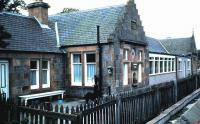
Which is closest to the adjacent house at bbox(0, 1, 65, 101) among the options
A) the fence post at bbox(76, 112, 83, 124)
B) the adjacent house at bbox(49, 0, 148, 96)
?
the adjacent house at bbox(49, 0, 148, 96)

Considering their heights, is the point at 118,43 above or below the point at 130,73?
above

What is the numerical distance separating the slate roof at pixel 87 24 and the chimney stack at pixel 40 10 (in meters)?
1.37

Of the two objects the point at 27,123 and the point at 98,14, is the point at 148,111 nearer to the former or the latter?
the point at 27,123

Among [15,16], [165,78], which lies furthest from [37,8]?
[165,78]

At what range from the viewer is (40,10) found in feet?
61.0

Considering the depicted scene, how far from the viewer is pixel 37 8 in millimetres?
18844

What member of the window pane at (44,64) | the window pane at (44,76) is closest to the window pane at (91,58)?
the window pane at (44,64)

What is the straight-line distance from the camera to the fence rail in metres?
5.78

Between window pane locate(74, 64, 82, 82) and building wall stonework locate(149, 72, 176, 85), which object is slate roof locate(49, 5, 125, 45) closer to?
window pane locate(74, 64, 82, 82)

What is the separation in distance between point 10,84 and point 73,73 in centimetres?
514

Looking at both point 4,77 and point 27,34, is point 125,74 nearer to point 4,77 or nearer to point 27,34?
point 27,34

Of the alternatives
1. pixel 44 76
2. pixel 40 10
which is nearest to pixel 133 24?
pixel 40 10

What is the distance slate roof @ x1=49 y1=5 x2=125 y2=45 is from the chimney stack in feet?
4.48

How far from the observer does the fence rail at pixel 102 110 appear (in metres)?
5.78
